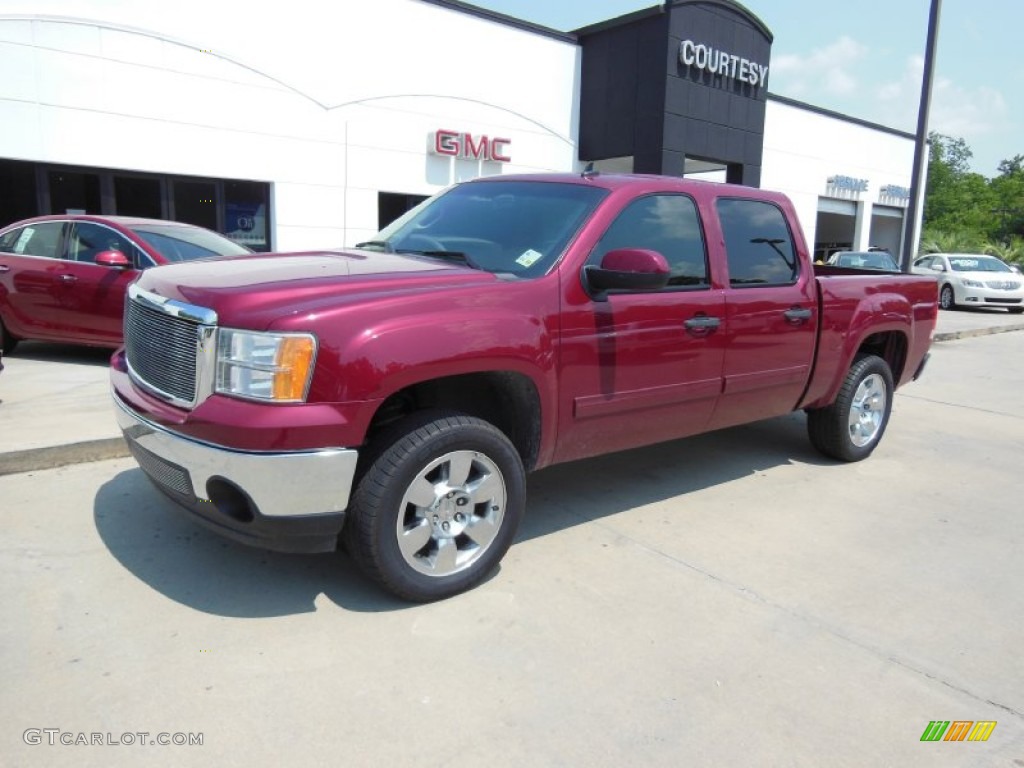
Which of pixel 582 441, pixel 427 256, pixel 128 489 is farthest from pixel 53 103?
pixel 582 441

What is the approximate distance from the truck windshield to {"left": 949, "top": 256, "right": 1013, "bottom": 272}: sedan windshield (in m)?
20.1

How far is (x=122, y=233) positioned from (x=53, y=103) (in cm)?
509

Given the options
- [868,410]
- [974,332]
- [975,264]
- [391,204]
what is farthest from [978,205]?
[868,410]

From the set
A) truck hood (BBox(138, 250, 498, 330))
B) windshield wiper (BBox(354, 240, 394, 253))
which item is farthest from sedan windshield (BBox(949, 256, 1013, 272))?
truck hood (BBox(138, 250, 498, 330))

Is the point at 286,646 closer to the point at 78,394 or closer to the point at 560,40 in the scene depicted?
the point at 78,394

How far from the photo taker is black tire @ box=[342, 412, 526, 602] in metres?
3.09

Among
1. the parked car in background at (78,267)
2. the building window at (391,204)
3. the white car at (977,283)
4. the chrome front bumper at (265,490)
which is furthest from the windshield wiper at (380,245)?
the white car at (977,283)

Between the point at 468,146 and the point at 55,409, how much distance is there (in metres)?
11.5

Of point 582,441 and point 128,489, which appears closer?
point 582,441

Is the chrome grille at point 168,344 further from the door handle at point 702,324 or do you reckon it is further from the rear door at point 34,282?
the rear door at point 34,282

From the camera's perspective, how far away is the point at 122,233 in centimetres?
771

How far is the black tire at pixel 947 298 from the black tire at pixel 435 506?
20.7 metres

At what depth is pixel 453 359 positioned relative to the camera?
318cm

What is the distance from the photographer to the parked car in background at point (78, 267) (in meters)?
7.61
